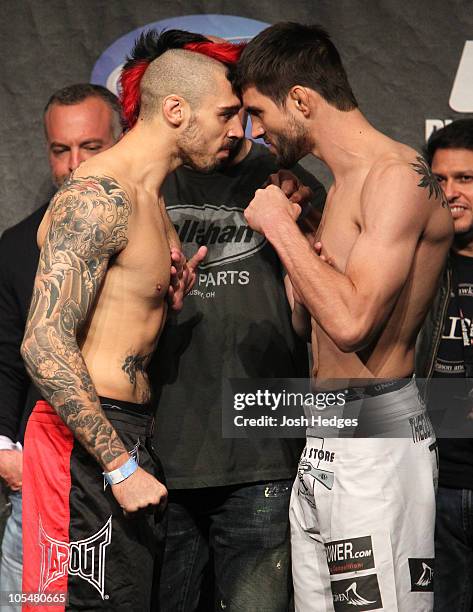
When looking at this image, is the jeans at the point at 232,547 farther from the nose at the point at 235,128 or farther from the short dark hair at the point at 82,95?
the short dark hair at the point at 82,95

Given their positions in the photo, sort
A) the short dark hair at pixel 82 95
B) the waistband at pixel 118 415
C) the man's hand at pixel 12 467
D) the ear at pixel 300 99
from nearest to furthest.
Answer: the waistband at pixel 118 415
the ear at pixel 300 99
the man's hand at pixel 12 467
the short dark hair at pixel 82 95

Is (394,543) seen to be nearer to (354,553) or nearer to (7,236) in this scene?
(354,553)

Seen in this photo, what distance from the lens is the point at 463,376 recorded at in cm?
274

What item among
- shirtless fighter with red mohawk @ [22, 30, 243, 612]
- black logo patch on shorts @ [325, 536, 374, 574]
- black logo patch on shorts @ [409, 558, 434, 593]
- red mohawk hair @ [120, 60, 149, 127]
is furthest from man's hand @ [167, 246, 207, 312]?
black logo patch on shorts @ [409, 558, 434, 593]

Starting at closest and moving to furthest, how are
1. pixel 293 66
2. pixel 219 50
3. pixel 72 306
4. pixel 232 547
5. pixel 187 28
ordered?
pixel 72 306, pixel 293 66, pixel 219 50, pixel 232 547, pixel 187 28

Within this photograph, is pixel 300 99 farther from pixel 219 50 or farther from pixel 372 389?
pixel 372 389

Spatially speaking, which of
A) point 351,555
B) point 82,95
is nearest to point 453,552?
point 351,555

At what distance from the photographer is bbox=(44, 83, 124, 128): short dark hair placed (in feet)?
9.26

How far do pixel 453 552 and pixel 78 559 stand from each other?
125 cm

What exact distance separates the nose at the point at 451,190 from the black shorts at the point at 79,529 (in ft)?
4.50

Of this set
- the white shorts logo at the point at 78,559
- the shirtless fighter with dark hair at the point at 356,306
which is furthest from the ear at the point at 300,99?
the white shorts logo at the point at 78,559

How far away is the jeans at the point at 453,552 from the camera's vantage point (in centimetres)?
269

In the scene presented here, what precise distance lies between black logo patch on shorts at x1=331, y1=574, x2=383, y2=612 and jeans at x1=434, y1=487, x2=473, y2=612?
2.41ft

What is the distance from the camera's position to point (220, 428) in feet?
8.16
